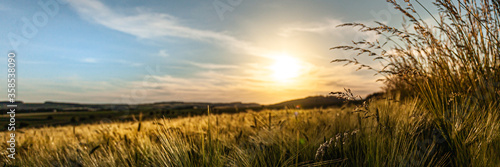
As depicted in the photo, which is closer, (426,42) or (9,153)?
(426,42)

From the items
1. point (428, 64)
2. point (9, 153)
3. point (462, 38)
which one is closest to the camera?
point (462, 38)

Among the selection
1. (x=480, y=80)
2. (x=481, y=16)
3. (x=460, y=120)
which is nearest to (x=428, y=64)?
(x=480, y=80)

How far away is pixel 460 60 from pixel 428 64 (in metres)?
0.26

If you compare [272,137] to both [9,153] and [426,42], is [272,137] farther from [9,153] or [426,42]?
[9,153]

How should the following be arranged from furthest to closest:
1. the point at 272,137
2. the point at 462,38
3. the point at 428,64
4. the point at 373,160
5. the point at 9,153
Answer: the point at 9,153 → the point at 428,64 → the point at 462,38 → the point at 272,137 → the point at 373,160

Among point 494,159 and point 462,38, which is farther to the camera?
point 462,38

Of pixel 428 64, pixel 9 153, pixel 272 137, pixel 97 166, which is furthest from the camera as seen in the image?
pixel 9 153

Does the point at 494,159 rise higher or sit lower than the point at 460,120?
lower

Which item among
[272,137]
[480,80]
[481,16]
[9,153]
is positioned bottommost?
[9,153]

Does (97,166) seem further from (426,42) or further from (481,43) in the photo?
(481,43)

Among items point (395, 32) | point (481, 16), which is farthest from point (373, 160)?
point (481, 16)

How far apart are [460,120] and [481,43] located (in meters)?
1.13

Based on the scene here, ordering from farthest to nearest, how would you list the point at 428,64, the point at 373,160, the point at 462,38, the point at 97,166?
1. the point at 428,64
2. the point at 462,38
3. the point at 97,166
4. the point at 373,160

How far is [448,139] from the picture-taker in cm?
208
